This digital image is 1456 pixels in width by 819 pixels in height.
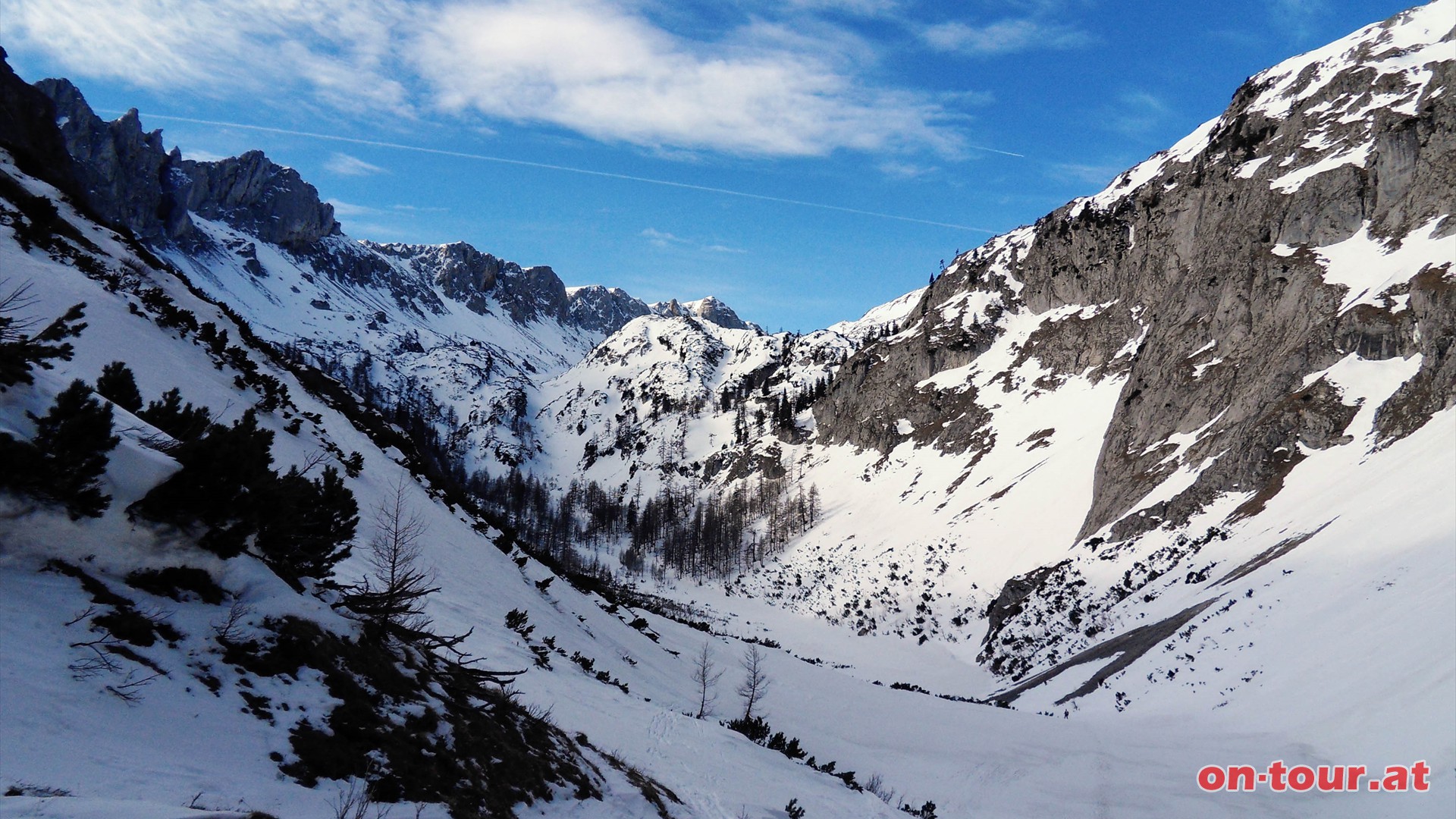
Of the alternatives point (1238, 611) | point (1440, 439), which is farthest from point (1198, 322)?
point (1238, 611)

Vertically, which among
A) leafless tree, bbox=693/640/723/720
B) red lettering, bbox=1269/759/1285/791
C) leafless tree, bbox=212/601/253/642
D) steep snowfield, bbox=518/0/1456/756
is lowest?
leafless tree, bbox=693/640/723/720

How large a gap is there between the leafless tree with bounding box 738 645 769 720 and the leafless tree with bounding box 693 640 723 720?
0.94 m

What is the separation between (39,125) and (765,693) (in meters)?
56.1

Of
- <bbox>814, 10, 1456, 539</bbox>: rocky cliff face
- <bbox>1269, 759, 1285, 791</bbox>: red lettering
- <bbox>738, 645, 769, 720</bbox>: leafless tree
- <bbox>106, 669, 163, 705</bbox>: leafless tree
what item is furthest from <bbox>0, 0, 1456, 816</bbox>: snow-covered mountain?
<bbox>738, 645, 769, 720</bbox>: leafless tree

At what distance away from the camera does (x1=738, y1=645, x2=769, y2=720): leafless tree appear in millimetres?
21703

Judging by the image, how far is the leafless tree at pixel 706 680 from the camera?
21.0m

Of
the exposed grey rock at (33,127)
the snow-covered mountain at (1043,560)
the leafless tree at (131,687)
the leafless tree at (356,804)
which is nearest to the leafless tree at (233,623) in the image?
the snow-covered mountain at (1043,560)

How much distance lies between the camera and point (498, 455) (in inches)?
7313

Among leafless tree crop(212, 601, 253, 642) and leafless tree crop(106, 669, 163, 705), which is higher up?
leafless tree crop(212, 601, 253, 642)

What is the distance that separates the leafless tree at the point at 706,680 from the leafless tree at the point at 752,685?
3.09 feet

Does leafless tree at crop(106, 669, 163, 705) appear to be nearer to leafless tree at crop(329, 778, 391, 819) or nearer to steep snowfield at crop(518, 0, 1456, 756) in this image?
leafless tree at crop(329, 778, 391, 819)

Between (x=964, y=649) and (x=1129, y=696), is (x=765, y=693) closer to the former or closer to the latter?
(x=1129, y=696)

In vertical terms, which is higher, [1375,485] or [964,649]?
[1375,485]

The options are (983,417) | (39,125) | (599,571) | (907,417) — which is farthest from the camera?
(907,417)
